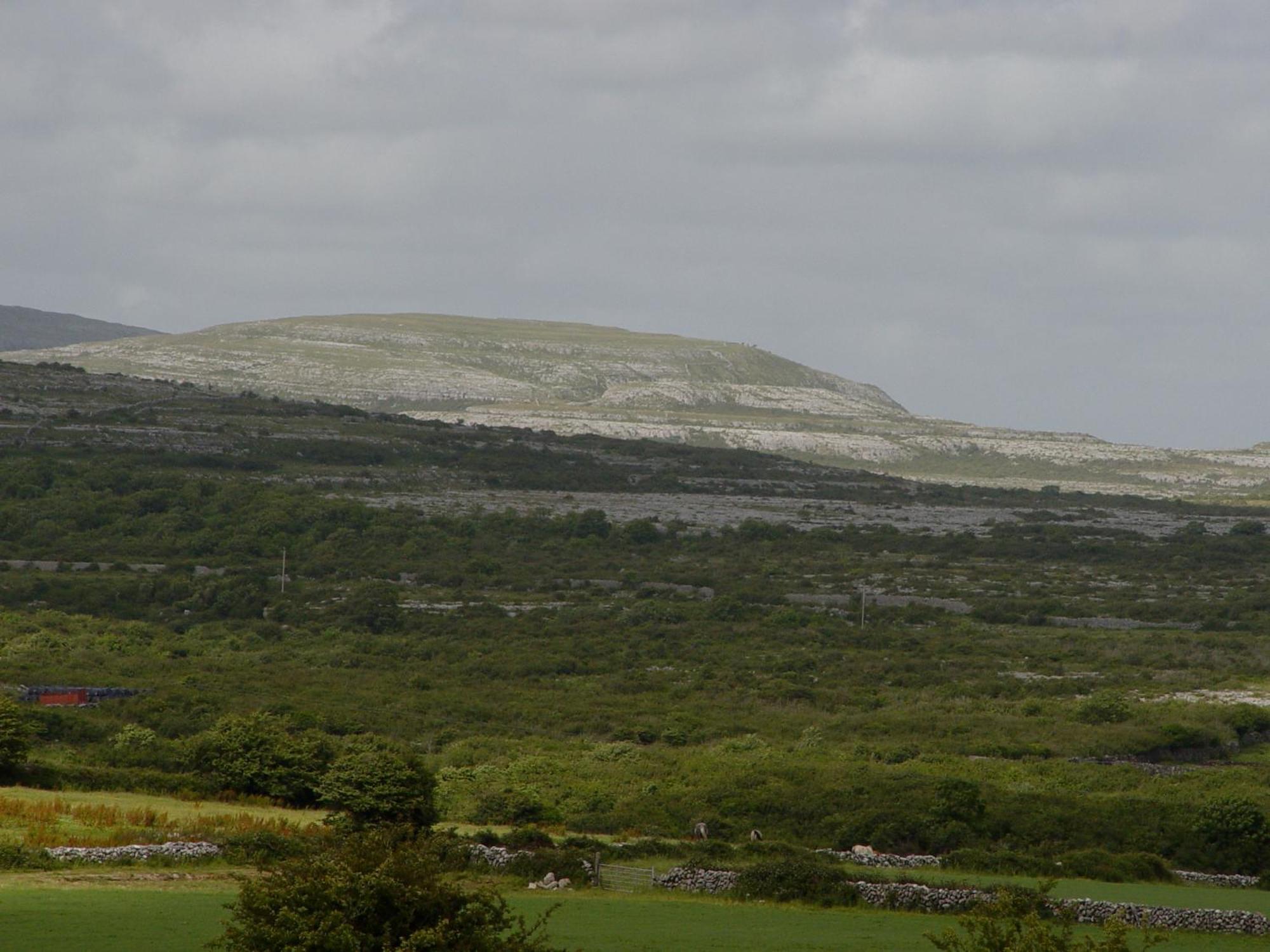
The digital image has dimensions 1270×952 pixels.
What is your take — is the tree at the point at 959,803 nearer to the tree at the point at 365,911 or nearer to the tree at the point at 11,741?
the tree at the point at 365,911

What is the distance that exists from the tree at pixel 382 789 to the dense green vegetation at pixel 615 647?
0.15 m

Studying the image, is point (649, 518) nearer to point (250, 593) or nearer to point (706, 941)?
point (250, 593)

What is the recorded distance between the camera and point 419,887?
1425 centimetres

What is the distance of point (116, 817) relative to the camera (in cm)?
2652

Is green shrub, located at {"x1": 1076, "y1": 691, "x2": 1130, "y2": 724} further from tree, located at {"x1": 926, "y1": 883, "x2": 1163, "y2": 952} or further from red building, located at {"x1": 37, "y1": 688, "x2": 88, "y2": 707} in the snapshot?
tree, located at {"x1": 926, "y1": 883, "x2": 1163, "y2": 952}

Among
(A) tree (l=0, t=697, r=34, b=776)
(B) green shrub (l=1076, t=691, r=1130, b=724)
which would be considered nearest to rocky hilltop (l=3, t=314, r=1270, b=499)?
(B) green shrub (l=1076, t=691, r=1130, b=724)

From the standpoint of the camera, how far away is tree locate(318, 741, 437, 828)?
27609mm

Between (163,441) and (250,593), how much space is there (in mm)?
43420

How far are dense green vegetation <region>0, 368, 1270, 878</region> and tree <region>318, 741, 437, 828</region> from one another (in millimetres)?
146

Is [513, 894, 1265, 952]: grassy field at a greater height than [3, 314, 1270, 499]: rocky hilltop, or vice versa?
[3, 314, 1270, 499]: rocky hilltop

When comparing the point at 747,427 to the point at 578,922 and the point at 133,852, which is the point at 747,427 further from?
the point at 578,922

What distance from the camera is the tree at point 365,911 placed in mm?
13828

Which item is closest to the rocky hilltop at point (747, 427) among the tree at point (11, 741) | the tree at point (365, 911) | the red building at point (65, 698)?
the red building at point (65, 698)

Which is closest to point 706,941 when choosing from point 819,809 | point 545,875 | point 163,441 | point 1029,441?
point 545,875
